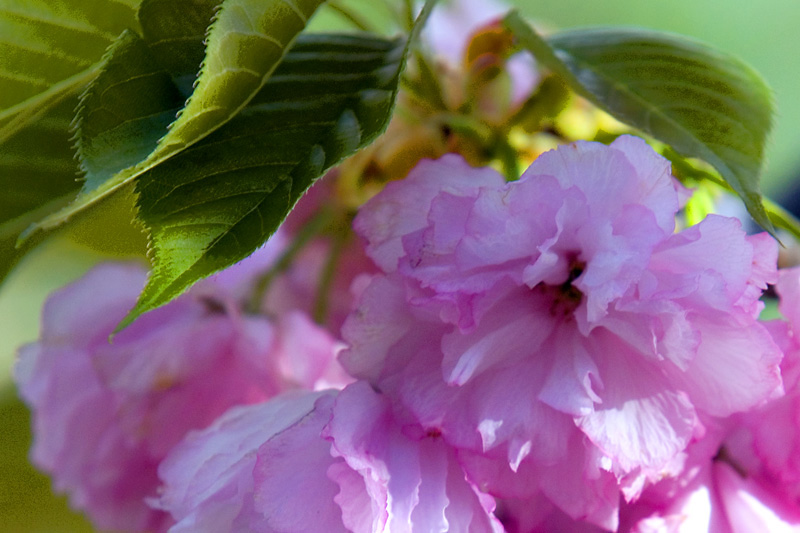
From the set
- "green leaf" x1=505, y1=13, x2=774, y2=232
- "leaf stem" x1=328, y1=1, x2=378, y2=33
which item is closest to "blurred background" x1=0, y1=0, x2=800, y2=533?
"green leaf" x1=505, y1=13, x2=774, y2=232

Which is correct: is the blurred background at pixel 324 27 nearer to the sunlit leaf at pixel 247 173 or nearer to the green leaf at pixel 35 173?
the green leaf at pixel 35 173

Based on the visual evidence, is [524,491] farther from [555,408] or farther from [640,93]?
[640,93]

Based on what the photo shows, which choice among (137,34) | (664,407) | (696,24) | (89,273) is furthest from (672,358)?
(696,24)

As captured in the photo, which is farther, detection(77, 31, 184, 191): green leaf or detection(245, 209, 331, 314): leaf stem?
detection(245, 209, 331, 314): leaf stem

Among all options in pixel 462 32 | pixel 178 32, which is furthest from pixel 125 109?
pixel 462 32

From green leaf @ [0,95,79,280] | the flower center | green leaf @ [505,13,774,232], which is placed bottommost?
the flower center

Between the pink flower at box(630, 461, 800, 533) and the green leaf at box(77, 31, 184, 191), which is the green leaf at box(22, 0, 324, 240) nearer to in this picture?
the green leaf at box(77, 31, 184, 191)

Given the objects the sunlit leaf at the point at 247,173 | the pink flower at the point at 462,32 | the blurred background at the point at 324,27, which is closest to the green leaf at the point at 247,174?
the sunlit leaf at the point at 247,173

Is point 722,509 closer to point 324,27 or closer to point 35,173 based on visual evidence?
point 35,173
